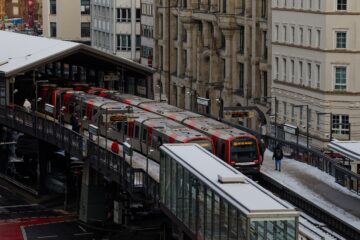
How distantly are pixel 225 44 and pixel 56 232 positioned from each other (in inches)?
1933

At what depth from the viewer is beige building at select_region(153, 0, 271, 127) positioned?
436 ft

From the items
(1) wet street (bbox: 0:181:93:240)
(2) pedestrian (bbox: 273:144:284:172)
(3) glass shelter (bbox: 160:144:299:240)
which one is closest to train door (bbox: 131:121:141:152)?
(1) wet street (bbox: 0:181:93:240)

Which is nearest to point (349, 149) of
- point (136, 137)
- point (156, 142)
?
point (156, 142)

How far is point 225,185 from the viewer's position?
213 ft

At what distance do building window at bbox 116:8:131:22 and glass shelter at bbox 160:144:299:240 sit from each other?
11603cm

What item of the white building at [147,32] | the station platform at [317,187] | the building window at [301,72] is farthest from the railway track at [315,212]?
the white building at [147,32]

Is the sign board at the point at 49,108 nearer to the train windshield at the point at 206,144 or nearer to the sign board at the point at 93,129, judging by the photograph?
the sign board at the point at 93,129

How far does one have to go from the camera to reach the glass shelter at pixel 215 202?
58.8m

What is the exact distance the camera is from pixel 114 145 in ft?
303

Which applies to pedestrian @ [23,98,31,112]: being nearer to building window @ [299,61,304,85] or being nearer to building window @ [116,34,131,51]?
building window @ [299,61,304,85]

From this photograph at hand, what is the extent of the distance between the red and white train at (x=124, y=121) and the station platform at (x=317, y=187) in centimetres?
509

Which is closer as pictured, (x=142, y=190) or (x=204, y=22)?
(x=142, y=190)

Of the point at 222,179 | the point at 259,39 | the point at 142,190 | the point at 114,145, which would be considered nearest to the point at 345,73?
the point at 259,39

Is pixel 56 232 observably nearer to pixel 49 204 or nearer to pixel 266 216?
pixel 49 204
